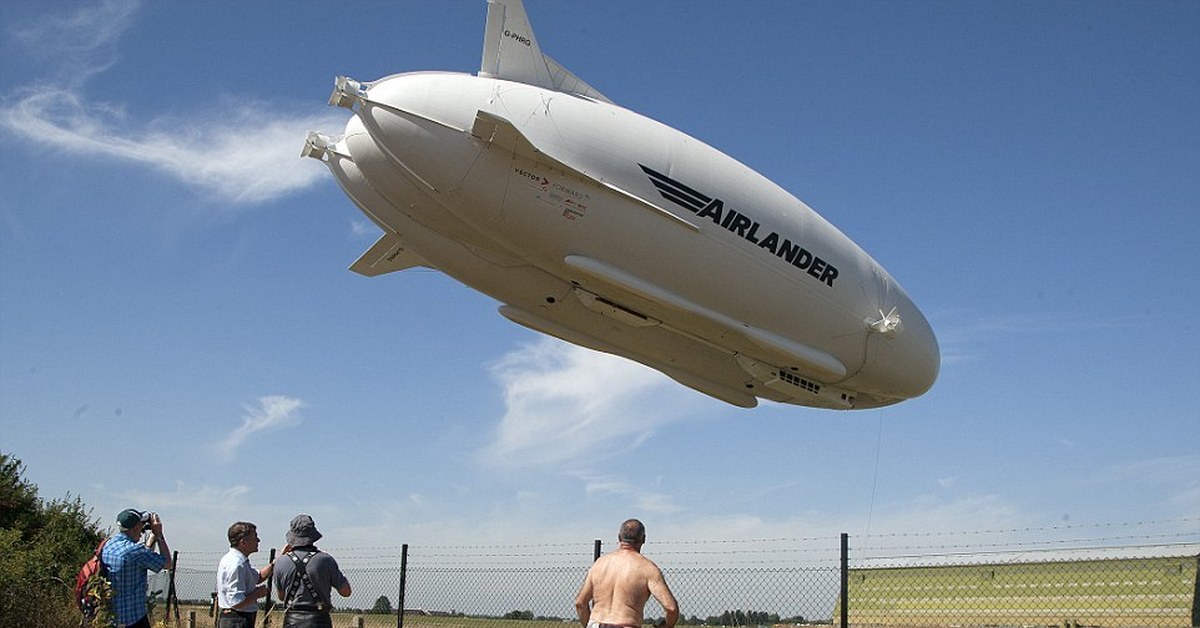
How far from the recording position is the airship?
14828 mm

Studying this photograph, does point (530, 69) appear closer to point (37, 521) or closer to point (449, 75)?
point (449, 75)

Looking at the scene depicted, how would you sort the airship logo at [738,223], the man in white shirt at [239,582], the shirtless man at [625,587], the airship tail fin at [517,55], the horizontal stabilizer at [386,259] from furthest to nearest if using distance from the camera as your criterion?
the horizontal stabilizer at [386,259] → the airship tail fin at [517,55] → the airship logo at [738,223] → the man in white shirt at [239,582] → the shirtless man at [625,587]

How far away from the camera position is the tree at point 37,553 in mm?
12258

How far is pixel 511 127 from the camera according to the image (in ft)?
47.7

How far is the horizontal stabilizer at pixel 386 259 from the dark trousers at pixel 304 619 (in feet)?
33.4

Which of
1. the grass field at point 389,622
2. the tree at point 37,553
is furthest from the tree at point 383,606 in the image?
the tree at point 37,553

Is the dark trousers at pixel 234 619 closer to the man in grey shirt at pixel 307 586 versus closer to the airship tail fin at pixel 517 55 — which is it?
the man in grey shirt at pixel 307 586

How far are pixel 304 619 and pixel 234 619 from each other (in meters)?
1.09

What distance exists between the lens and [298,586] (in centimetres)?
840

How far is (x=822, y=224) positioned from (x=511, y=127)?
6.29 meters

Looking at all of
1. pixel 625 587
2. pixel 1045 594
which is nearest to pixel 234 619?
pixel 625 587

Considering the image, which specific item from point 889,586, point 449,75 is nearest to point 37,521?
point 449,75

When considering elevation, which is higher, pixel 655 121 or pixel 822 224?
pixel 655 121

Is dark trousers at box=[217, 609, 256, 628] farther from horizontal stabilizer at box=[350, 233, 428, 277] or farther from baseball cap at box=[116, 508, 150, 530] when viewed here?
horizontal stabilizer at box=[350, 233, 428, 277]
